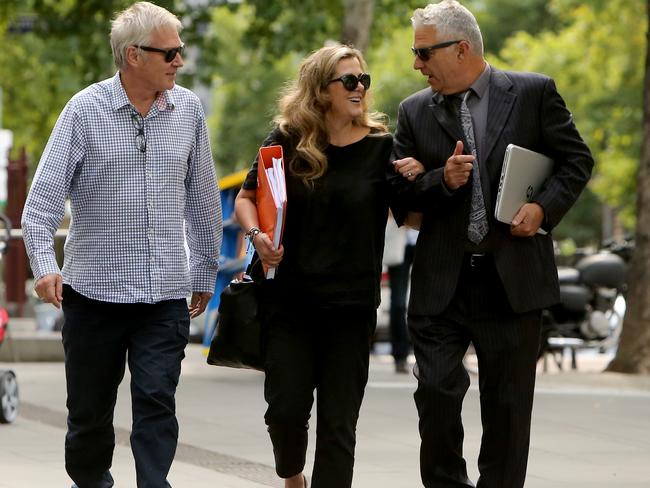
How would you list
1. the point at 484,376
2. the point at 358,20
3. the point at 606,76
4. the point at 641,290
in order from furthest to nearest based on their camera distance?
the point at 606,76 < the point at 358,20 < the point at 641,290 < the point at 484,376

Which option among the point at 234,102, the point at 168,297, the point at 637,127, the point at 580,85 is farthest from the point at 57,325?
the point at 234,102

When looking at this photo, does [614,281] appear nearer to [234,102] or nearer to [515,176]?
[515,176]

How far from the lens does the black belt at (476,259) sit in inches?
221

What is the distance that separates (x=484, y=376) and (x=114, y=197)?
1.43m

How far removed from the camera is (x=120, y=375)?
5.95m

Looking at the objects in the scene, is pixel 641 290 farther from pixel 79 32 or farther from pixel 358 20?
pixel 79 32

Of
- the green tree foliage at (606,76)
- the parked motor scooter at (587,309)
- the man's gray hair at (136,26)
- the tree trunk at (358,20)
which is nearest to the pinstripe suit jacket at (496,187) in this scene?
the man's gray hair at (136,26)

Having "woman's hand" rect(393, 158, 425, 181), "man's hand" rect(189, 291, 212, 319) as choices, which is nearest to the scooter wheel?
"man's hand" rect(189, 291, 212, 319)

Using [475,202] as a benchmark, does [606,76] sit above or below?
above

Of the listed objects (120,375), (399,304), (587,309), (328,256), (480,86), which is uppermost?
(480,86)

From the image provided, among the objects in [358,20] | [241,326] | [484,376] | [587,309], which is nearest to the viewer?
[484,376]

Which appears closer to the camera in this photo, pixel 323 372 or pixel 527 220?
pixel 527 220

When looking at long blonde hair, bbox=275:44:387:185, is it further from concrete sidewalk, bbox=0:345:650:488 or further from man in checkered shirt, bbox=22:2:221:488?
concrete sidewalk, bbox=0:345:650:488

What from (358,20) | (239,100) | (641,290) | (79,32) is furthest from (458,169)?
(239,100)
